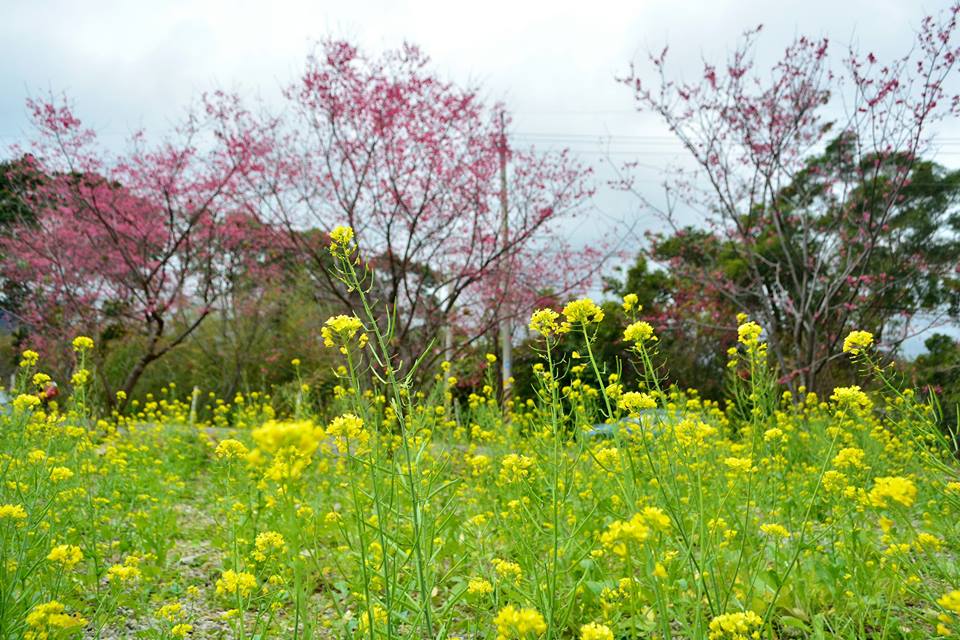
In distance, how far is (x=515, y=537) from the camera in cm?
215

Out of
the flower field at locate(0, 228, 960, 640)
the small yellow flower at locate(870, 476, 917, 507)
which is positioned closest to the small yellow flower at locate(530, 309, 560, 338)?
the flower field at locate(0, 228, 960, 640)

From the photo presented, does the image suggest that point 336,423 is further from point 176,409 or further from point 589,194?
point 589,194

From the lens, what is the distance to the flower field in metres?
1.44

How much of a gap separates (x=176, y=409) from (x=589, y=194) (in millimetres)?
5950

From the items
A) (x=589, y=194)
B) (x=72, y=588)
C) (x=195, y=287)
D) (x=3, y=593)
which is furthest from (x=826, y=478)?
(x=195, y=287)

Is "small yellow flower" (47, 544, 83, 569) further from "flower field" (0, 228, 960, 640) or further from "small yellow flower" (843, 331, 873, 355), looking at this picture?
"small yellow flower" (843, 331, 873, 355)

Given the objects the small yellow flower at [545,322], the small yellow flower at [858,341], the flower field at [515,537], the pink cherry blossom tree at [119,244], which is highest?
the pink cherry blossom tree at [119,244]

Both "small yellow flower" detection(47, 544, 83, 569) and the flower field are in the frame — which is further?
"small yellow flower" detection(47, 544, 83, 569)

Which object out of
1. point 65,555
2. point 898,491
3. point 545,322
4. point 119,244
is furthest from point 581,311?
point 119,244

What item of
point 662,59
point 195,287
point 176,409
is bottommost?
point 176,409

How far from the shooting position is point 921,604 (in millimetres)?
2451

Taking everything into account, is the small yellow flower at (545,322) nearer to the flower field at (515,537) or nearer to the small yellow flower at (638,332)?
the flower field at (515,537)

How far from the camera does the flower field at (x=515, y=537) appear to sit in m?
1.44

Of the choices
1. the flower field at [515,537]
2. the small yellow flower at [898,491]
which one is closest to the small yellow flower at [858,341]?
the flower field at [515,537]
